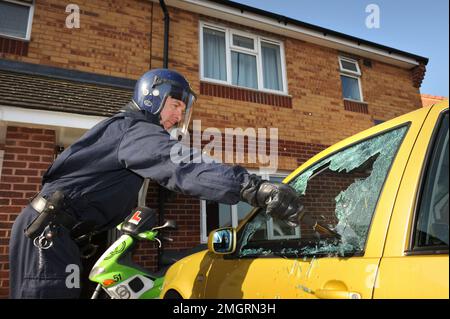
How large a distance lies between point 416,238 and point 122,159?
1.30 metres

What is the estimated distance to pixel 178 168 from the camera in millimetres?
1470

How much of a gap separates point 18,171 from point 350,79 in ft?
25.3

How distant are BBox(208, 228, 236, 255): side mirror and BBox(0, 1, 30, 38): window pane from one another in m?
5.49

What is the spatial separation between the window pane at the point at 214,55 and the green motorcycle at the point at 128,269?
16.5 ft

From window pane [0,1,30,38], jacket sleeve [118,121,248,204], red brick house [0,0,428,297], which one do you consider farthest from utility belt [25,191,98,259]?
window pane [0,1,30,38]

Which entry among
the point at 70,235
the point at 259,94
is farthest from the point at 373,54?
the point at 70,235

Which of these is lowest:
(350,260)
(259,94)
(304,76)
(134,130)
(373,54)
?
(350,260)

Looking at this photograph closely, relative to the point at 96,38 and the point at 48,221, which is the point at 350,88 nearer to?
the point at 96,38

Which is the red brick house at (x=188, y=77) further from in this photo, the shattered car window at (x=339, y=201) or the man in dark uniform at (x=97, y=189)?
the shattered car window at (x=339, y=201)

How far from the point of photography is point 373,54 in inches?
349

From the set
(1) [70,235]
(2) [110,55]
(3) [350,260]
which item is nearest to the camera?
(3) [350,260]

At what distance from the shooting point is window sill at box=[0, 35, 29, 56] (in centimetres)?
532

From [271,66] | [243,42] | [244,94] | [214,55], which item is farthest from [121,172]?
[271,66]
